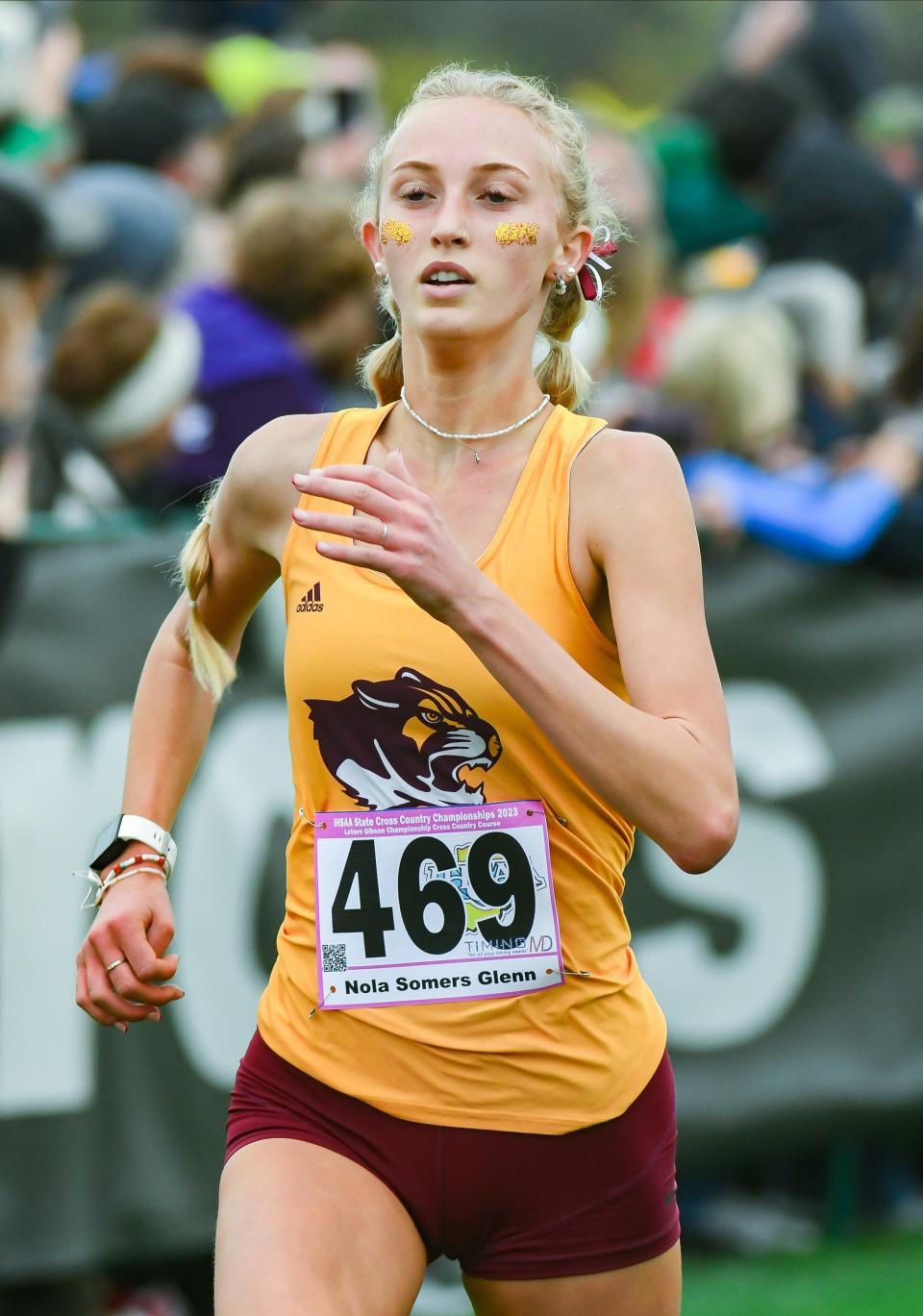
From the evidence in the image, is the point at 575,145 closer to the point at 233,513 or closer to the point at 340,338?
the point at 233,513

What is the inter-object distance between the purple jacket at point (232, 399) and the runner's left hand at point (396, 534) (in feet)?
11.0

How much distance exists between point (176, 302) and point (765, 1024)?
280 centimetres

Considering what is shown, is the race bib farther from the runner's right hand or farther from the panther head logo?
the runner's right hand

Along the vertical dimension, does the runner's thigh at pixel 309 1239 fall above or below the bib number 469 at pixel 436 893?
below

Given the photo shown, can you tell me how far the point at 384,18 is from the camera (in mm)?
18422

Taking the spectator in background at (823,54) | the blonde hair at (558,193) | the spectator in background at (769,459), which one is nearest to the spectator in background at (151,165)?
the spectator in background at (769,459)

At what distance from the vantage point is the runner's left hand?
253cm

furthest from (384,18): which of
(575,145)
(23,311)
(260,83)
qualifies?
(575,145)

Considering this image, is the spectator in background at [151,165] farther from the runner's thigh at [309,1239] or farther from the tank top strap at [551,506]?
the runner's thigh at [309,1239]

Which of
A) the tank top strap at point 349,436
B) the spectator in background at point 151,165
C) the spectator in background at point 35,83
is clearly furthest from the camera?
the spectator in background at point 35,83

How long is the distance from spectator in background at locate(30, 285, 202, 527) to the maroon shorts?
114 inches

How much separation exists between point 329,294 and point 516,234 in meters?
3.31

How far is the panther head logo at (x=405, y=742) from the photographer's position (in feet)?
9.48

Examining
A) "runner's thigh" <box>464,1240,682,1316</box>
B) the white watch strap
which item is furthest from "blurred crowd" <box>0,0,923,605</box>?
"runner's thigh" <box>464,1240,682,1316</box>
